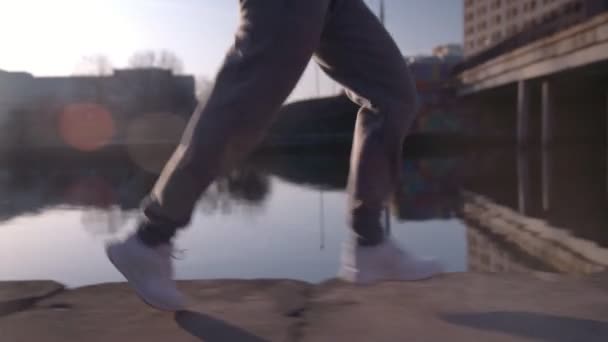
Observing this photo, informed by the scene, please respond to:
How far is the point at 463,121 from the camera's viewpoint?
3653 cm

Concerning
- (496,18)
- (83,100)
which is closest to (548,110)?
(83,100)

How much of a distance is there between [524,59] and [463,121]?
1211 centimetres

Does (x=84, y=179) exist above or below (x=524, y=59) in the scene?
below

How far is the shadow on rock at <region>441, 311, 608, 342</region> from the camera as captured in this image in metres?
1.88

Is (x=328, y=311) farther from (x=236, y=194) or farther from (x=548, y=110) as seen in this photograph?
(x=548, y=110)

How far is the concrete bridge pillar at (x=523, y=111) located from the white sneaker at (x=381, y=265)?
1002 inches

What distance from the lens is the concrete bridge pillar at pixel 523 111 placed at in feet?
88.2

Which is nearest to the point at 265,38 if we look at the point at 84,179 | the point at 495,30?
the point at 84,179

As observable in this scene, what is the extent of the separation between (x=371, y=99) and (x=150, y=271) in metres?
0.95

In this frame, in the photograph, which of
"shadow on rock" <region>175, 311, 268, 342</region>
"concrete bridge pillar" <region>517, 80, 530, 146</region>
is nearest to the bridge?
"concrete bridge pillar" <region>517, 80, 530, 146</region>

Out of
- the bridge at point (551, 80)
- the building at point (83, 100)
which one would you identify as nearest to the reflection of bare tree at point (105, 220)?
the bridge at point (551, 80)

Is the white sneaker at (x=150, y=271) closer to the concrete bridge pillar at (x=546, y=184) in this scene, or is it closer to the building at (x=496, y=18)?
the concrete bridge pillar at (x=546, y=184)

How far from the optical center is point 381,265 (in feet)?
7.77

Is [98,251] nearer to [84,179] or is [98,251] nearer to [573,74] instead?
[84,179]
